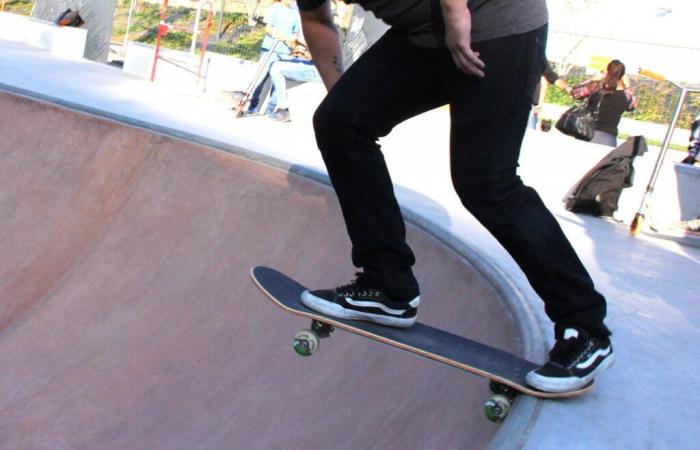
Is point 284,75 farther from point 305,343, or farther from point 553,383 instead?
point 553,383

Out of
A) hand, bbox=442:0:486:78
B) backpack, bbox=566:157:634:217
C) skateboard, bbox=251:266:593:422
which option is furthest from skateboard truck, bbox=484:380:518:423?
backpack, bbox=566:157:634:217

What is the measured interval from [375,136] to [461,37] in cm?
50

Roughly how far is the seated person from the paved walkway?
0.67 feet

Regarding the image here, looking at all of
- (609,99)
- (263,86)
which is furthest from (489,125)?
(263,86)

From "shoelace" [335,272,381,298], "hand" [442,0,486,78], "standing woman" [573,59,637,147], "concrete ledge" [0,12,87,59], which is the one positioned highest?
"hand" [442,0,486,78]

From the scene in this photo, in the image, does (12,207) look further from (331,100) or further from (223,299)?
(331,100)

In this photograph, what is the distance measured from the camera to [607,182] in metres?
7.39

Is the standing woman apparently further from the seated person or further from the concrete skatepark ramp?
the concrete skatepark ramp

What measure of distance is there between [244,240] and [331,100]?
2.46 m

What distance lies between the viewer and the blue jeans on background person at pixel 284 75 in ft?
35.1

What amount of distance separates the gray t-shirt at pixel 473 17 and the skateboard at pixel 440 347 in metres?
0.90

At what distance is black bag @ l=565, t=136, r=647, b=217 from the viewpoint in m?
7.23

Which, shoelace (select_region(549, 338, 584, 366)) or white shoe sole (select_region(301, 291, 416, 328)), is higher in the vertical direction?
shoelace (select_region(549, 338, 584, 366))

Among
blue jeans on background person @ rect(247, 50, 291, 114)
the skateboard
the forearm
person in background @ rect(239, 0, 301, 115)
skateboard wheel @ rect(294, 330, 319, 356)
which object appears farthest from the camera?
blue jeans on background person @ rect(247, 50, 291, 114)
